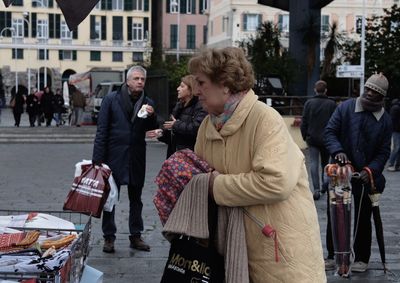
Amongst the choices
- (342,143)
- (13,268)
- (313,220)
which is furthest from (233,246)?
(342,143)

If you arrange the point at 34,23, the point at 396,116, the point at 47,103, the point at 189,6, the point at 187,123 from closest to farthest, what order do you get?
1. the point at 187,123
2. the point at 396,116
3. the point at 47,103
4. the point at 34,23
5. the point at 189,6

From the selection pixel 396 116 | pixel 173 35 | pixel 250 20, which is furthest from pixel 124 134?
pixel 173 35

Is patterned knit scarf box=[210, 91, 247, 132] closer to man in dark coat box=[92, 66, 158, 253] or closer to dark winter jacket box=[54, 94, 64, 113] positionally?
man in dark coat box=[92, 66, 158, 253]

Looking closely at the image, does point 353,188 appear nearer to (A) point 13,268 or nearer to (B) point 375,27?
(A) point 13,268

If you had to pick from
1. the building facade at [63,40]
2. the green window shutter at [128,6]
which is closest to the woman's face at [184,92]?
the building facade at [63,40]

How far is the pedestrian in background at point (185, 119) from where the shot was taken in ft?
23.5

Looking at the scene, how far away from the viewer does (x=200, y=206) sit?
10.3ft

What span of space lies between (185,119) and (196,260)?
421cm

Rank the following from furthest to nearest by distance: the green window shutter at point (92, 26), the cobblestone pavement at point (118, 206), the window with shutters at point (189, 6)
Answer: the green window shutter at point (92, 26) < the window with shutters at point (189, 6) < the cobblestone pavement at point (118, 206)

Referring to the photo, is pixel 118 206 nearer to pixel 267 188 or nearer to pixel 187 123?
pixel 187 123

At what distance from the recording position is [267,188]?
3023 mm

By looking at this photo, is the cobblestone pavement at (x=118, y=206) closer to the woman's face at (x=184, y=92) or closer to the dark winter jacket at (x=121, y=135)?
the dark winter jacket at (x=121, y=135)

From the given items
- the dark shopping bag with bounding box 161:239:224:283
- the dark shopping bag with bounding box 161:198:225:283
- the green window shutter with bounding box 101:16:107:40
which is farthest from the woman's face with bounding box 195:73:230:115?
the green window shutter with bounding box 101:16:107:40

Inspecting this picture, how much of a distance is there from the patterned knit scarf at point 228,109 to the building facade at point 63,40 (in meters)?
79.7
